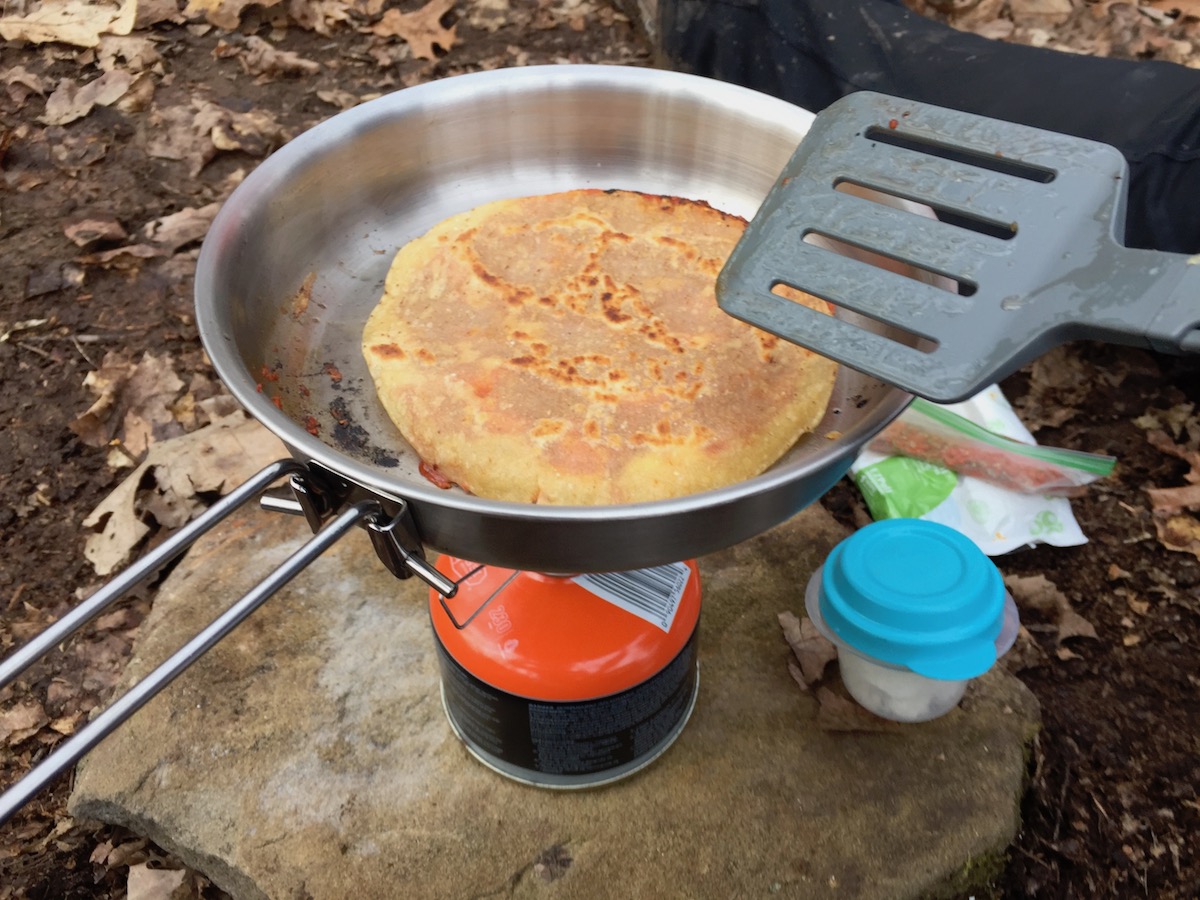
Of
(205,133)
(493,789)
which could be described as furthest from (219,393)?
(493,789)

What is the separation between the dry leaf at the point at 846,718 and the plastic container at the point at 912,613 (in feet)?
0.09

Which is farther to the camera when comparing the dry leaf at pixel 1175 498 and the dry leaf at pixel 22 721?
the dry leaf at pixel 1175 498

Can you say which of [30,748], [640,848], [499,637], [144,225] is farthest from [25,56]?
[640,848]

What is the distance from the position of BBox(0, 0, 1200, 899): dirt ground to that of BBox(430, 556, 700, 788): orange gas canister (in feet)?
3.19

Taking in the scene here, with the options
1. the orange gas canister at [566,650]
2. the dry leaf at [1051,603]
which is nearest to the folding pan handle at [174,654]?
the orange gas canister at [566,650]

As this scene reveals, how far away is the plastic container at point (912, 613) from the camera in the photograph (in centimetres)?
181

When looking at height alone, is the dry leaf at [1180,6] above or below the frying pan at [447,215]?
below

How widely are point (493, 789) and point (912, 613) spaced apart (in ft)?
3.25

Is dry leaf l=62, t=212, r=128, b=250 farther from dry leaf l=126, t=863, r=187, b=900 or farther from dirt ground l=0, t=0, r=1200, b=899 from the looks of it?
dry leaf l=126, t=863, r=187, b=900

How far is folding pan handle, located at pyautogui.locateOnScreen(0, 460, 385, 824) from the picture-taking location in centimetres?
85

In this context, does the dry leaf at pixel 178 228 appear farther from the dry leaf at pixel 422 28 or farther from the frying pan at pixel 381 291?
→ the frying pan at pixel 381 291

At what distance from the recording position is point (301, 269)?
1.73 meters

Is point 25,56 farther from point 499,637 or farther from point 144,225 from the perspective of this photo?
point 499,637

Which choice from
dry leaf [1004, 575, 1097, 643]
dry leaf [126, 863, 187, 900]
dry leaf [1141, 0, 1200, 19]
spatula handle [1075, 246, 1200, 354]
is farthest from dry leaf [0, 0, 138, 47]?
dry leaf [1141, 0, 1200, 19]
